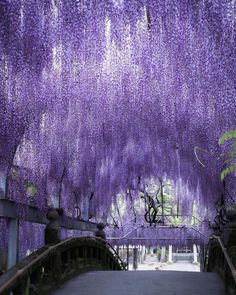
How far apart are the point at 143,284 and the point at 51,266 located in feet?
4.42

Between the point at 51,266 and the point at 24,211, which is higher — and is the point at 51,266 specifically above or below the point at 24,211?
below

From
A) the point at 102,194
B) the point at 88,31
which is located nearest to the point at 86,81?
the point at 88,31

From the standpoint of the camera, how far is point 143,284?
617 cm

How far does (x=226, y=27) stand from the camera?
228 inches

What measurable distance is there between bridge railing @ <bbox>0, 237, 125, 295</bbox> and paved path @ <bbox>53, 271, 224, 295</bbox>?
0.64 feet

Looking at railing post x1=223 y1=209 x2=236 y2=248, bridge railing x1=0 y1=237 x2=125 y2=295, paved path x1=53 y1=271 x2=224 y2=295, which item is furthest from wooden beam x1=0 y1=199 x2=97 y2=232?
railing post x1=223 y1=209 x2=236 y2=248

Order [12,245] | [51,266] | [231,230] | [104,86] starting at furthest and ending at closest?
[12,245]
[104,86]
[231,230]
[51,266]

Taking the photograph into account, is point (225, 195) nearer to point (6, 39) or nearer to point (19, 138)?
point (19, 138)

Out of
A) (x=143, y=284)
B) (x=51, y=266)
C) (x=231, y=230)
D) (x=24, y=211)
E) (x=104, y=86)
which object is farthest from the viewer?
(x=24, y=211)

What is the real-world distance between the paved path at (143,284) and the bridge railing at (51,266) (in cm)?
20

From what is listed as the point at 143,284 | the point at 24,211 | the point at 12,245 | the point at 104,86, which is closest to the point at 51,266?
the point at 143,284

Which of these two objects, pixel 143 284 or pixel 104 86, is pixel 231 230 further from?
pixel 104 86

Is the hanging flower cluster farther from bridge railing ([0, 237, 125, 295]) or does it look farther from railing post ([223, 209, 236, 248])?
bridge railing ([0, 237, 125, 295])

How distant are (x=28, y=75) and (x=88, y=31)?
128cm
